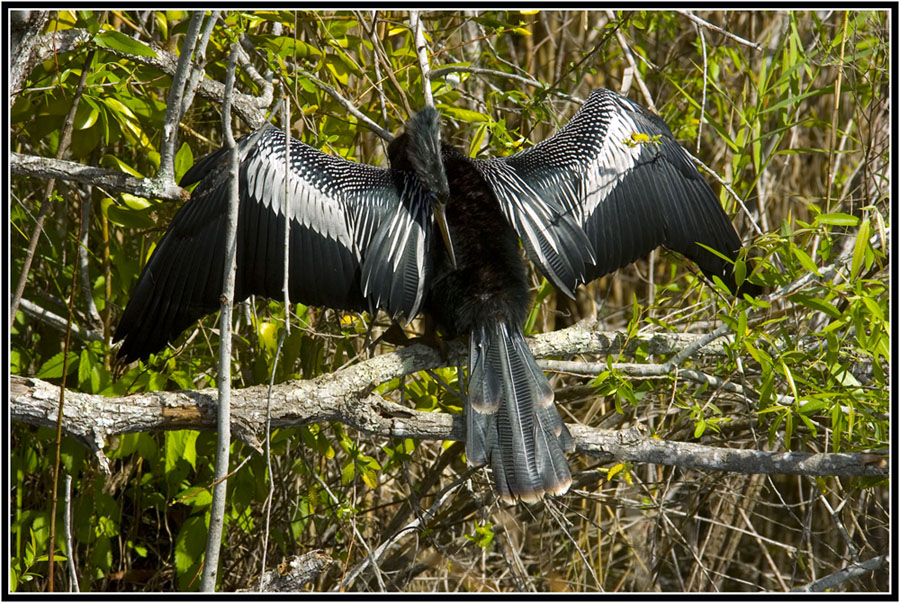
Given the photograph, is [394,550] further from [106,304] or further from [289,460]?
[106,304]

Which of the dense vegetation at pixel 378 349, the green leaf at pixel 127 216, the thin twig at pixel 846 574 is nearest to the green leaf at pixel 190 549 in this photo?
the dense vegetation at pixel 378 349

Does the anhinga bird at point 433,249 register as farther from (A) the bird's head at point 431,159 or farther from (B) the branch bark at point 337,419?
(B) the branch bark at point 337,419

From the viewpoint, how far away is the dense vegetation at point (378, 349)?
245 centimetres

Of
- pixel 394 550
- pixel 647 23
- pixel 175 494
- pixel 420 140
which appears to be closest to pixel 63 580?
pixel 175 494

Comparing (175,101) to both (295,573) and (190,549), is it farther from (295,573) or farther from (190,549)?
(190,549)

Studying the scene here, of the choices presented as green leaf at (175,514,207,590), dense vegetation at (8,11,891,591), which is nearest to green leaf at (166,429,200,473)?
dense vegetation at (8,11,891,591)

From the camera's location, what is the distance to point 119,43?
2.24 meters

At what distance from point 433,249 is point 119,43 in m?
1.07

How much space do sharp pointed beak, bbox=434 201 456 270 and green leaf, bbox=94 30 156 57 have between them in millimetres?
931

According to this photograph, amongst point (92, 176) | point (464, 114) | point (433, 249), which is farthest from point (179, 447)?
point (464, 114)

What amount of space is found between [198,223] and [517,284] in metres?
1.00

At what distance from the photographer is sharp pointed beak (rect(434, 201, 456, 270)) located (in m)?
2.51

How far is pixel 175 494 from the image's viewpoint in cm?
298

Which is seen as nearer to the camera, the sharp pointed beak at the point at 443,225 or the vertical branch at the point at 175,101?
the vertical branch at the point at 175,101
